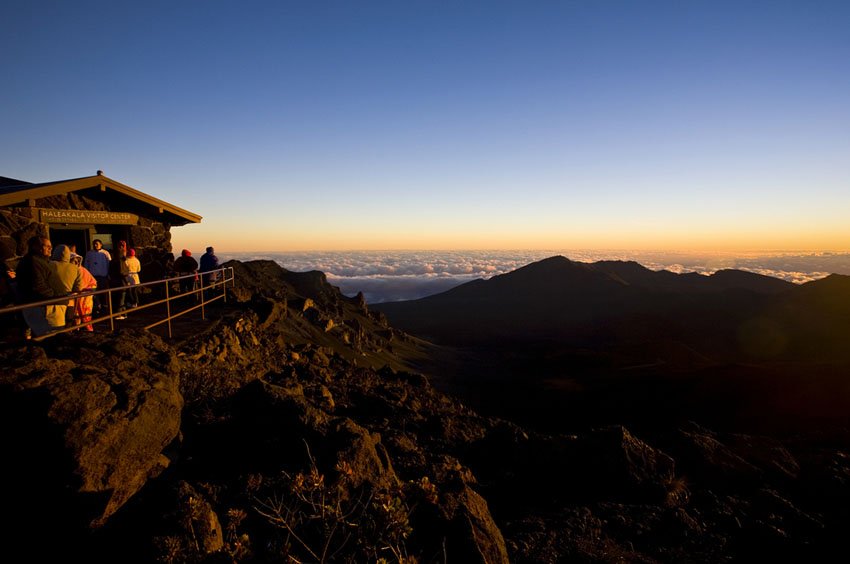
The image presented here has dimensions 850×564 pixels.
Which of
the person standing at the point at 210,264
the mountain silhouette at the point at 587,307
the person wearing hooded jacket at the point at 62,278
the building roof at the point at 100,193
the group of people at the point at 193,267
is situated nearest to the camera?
the person wearing hooded jacket at the point at 62,278

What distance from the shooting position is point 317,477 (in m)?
3.95

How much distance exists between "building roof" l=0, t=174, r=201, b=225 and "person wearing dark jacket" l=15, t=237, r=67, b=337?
357cm

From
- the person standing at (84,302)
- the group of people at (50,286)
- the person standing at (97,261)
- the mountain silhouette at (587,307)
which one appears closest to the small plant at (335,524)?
the group of people at (50,286)

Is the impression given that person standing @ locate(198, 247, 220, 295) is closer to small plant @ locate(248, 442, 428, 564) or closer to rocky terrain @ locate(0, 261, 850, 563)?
rocky terrain @ locate(0, 261, 850, 563)

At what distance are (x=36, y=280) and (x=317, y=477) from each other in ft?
18.4

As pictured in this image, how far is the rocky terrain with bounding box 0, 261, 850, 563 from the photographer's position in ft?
11.4

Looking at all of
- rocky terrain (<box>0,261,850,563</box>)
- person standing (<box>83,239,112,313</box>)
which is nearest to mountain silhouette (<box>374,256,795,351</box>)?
rocky terrain (<box>0,261,850,563</box>)

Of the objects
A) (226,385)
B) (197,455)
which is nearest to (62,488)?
(197,455)

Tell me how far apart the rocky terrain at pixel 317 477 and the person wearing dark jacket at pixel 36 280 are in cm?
162

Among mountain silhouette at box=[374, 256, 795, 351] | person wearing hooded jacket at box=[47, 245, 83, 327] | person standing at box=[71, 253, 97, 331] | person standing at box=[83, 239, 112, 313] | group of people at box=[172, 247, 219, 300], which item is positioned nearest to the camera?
person wearing hooded jacket at box=[47, 245, 83, 327]

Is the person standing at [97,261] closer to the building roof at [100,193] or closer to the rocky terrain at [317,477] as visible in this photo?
the building roof at [100,193]

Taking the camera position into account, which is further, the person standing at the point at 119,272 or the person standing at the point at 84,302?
the person standing at the point at 119,272

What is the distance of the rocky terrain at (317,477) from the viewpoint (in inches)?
137

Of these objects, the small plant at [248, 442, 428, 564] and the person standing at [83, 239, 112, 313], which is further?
the person standing at [83, 239, 112, 313]
